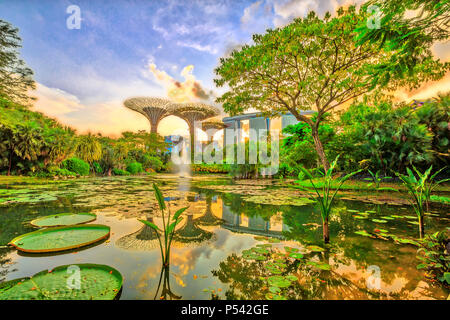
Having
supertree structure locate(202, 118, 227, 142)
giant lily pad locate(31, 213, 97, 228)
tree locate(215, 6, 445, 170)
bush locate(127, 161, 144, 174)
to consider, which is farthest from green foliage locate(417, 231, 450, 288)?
supertree structure locate(202, 118, 227, 142)

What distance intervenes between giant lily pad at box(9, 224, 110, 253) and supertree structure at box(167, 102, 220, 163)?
2935cm

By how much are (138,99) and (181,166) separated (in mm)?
12442

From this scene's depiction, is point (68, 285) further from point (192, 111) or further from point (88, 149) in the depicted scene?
point (192, 111)

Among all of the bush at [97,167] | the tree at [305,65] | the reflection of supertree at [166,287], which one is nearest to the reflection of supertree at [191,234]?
the reflection of supertree at [166,287]

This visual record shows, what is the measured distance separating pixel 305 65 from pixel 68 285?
8894mm

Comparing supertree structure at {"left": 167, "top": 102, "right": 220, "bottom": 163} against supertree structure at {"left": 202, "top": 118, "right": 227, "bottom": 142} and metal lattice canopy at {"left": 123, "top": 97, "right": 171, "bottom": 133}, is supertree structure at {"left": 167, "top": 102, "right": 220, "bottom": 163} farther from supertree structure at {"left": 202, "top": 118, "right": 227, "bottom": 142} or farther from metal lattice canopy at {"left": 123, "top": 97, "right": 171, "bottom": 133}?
supertree structure at {"left": 202, "top": 118, "right": 227, "bottom": 142}

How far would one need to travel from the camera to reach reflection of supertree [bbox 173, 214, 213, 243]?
2.30m

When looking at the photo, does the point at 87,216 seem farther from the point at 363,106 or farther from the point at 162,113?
the point at 162,113

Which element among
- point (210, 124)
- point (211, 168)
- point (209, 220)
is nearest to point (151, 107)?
point (211, 168)

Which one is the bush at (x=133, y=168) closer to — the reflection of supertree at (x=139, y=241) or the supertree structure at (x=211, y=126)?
the reflection of supertree at (x=139, y=241)

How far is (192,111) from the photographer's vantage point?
33281 millimetres

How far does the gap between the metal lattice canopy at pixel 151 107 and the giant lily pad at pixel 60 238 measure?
29.4 m

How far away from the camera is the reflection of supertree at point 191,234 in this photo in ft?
7.55
